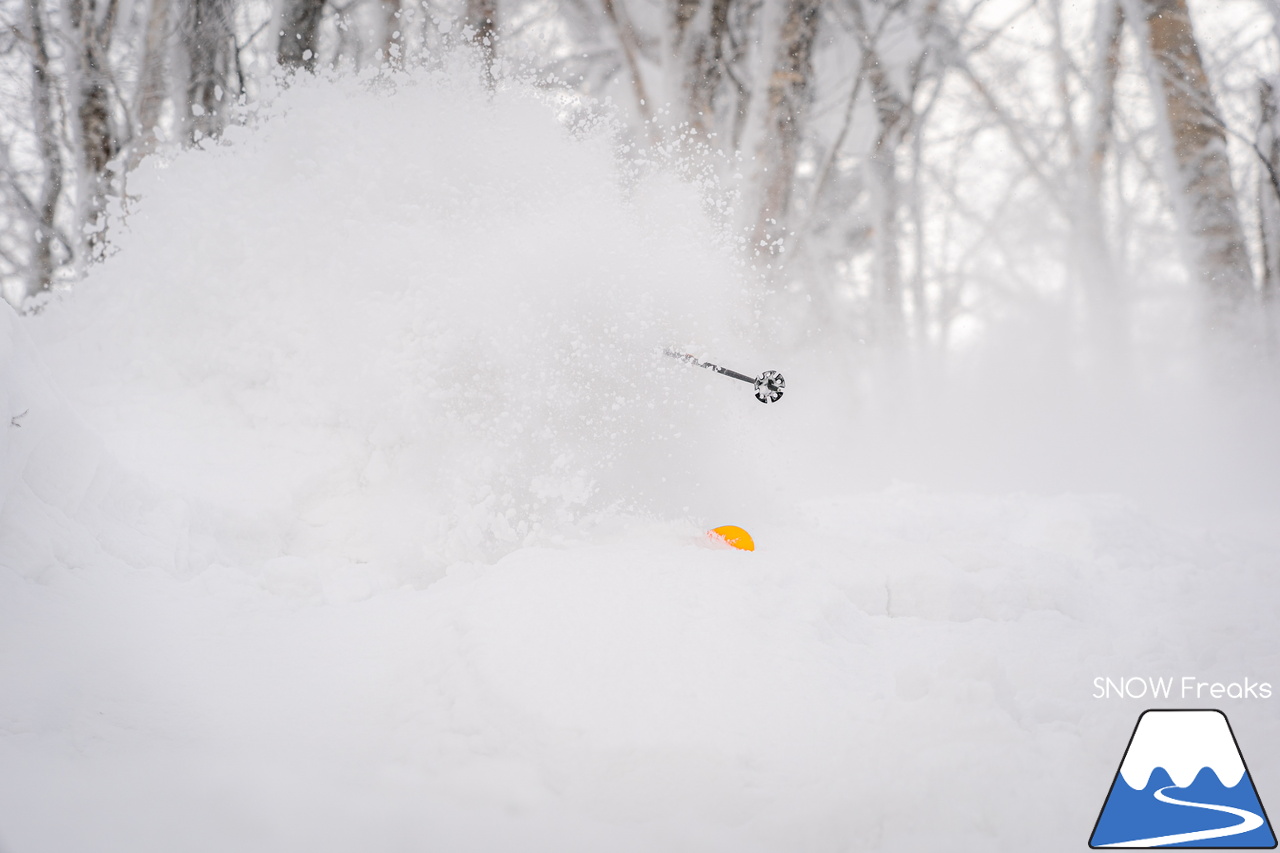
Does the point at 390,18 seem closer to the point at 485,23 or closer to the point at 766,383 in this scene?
the point at 485,23

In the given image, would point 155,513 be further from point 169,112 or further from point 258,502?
point 169,112

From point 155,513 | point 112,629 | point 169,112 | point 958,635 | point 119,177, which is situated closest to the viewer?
point 112,629

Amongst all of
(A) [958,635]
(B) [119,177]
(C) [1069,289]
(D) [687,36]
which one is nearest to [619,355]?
(A) [958,635]

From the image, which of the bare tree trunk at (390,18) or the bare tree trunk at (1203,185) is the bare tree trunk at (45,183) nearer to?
the bare tree trunk at (390,18)

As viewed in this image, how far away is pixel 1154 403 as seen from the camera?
8555mm

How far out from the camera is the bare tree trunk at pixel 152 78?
7.89 meters

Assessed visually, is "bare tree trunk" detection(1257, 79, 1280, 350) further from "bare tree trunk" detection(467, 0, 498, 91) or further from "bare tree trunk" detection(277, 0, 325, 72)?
"bare tree trunk" detection(277, 0, 325, 72)

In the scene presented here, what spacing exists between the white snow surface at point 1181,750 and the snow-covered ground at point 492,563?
58mm

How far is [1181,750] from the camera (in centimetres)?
230

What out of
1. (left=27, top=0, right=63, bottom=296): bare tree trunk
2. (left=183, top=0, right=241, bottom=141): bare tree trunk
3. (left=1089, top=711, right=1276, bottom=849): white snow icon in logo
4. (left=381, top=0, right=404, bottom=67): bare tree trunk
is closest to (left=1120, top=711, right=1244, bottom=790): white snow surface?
(left=1089, top=711, right=1276, bottom=849): white snow icon in logo

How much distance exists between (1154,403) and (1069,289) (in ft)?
17.8

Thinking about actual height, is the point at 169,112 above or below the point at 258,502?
above

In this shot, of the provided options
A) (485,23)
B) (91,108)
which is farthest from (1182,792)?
(91,108)

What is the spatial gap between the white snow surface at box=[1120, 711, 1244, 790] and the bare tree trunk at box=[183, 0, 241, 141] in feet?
32.4
